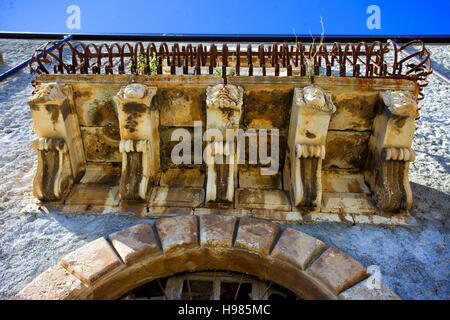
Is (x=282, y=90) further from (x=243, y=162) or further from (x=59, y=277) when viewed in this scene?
(x=59, y=277)

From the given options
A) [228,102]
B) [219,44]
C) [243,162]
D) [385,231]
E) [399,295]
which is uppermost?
[219,44]

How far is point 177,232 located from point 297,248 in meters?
1.01

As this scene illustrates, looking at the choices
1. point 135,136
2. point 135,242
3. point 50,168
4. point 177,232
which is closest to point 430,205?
point 177,232

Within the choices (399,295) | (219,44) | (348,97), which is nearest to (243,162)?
(348,97)

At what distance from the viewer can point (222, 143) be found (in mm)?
3674

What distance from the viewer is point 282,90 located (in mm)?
3854

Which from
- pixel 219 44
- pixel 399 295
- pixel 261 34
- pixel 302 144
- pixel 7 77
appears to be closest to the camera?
pixel 399 295

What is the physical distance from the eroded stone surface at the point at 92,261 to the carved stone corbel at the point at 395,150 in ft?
8.03

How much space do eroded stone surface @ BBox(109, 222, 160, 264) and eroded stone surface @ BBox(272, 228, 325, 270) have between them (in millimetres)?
1014

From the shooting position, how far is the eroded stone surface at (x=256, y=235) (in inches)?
129

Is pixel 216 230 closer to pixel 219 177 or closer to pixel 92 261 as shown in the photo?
pixel 219 177

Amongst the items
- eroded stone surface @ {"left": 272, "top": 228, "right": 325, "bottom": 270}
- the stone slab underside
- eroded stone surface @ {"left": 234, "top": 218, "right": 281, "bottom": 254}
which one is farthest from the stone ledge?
the stone slab underside

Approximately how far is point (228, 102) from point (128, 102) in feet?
3.00

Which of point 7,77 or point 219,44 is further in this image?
point 219,44
